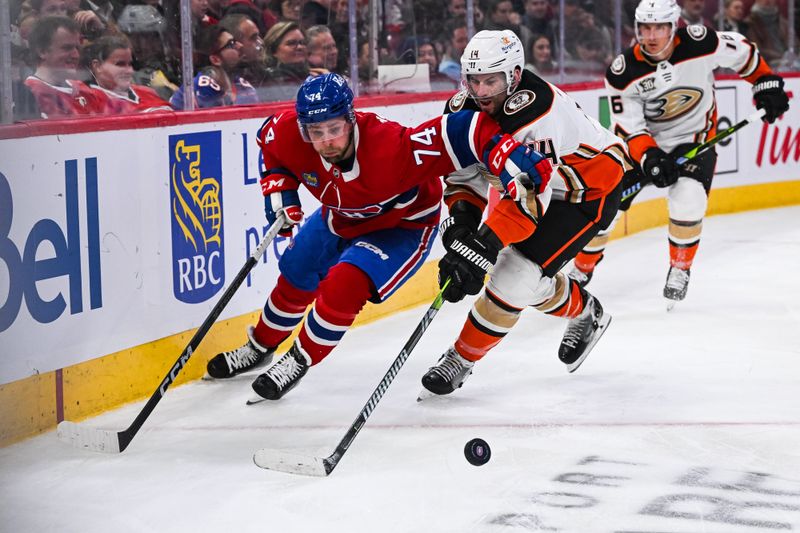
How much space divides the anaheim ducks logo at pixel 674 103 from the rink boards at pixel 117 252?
5.26 feet

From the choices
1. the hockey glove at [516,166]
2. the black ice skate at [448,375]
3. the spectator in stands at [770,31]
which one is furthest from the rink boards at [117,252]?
the spectator in stands at [770,31]

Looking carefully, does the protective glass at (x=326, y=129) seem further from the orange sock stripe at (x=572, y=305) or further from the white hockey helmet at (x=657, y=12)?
the white hockey helmet at (x=657, y=12)

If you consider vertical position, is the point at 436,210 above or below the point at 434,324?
above

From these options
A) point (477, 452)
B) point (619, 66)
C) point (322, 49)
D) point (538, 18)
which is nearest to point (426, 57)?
point (322, 49)

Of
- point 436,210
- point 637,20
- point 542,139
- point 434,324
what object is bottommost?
point 434,324

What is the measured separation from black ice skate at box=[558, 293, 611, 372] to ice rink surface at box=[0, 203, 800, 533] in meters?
0.06

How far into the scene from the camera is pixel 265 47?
15.0 feet

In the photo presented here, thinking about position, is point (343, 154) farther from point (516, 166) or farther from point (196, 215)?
point (196, 215)

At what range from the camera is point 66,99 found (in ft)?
11.3

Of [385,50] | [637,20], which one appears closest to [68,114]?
[385,50]

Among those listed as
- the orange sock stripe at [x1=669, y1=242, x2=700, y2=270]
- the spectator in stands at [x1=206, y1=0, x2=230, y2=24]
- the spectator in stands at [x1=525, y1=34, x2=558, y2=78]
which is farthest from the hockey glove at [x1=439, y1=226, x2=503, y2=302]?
the spectator in stands at [x1=525, y1=34, x2=558, y2=78]

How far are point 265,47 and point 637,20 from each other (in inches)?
61.6

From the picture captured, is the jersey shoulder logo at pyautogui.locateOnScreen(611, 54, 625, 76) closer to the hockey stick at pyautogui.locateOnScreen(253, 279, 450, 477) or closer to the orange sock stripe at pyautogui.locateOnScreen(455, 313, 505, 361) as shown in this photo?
the orange sock stripe at pyautogui.locateOnScreen(455, 313, 505, 361)

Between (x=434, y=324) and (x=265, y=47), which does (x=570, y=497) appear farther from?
(x=265, y=47)
